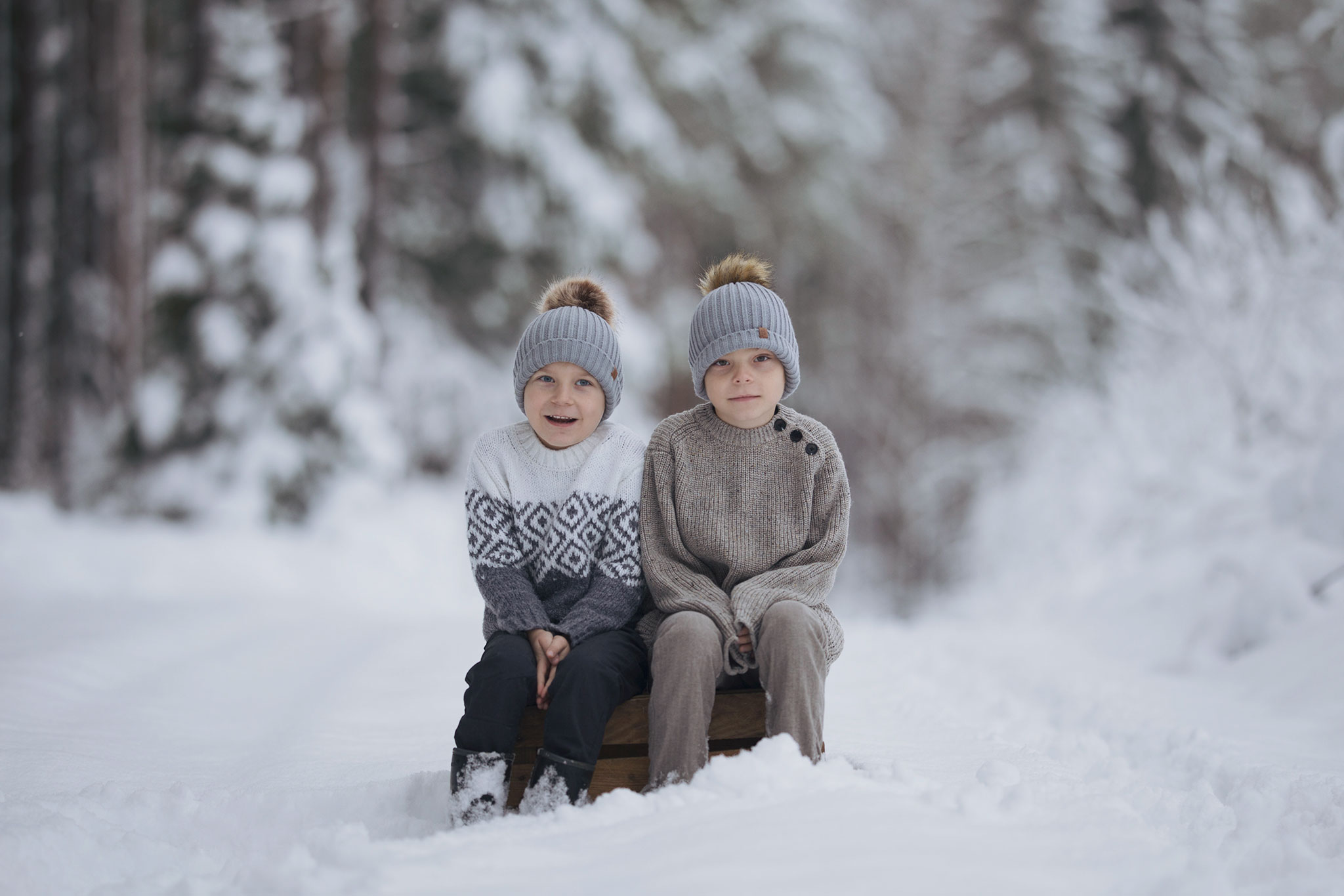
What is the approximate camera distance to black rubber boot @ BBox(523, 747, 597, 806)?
7.22 ft

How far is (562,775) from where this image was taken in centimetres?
220

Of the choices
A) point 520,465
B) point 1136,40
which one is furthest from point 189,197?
point 1136,40

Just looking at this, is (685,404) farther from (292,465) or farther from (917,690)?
(917,690)

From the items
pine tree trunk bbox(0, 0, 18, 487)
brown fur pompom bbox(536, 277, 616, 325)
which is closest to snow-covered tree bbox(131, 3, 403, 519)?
brown fur pompom bbox(536, 277, 616, 325)

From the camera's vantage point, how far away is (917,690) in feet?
13.3

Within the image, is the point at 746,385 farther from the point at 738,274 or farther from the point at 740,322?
the point at 738,274

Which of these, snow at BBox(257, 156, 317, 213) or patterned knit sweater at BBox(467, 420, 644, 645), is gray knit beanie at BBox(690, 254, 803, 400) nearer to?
patterned knit sweater at BBox(467, 420, 644, 645)

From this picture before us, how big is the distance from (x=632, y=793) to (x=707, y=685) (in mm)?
328

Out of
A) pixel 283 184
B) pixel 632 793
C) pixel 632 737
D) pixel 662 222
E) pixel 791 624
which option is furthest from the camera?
pixel 662 222

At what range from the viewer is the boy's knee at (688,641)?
7.50 ft

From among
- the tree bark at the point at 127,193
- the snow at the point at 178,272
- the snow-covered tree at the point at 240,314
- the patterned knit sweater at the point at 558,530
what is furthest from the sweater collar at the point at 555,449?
the tree bark at the point at 127,193

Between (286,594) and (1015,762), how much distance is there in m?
5.09

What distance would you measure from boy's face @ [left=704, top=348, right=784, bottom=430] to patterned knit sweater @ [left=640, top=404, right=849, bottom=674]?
1.7 inches

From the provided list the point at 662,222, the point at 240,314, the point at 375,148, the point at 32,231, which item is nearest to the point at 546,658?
the point at 240,314
